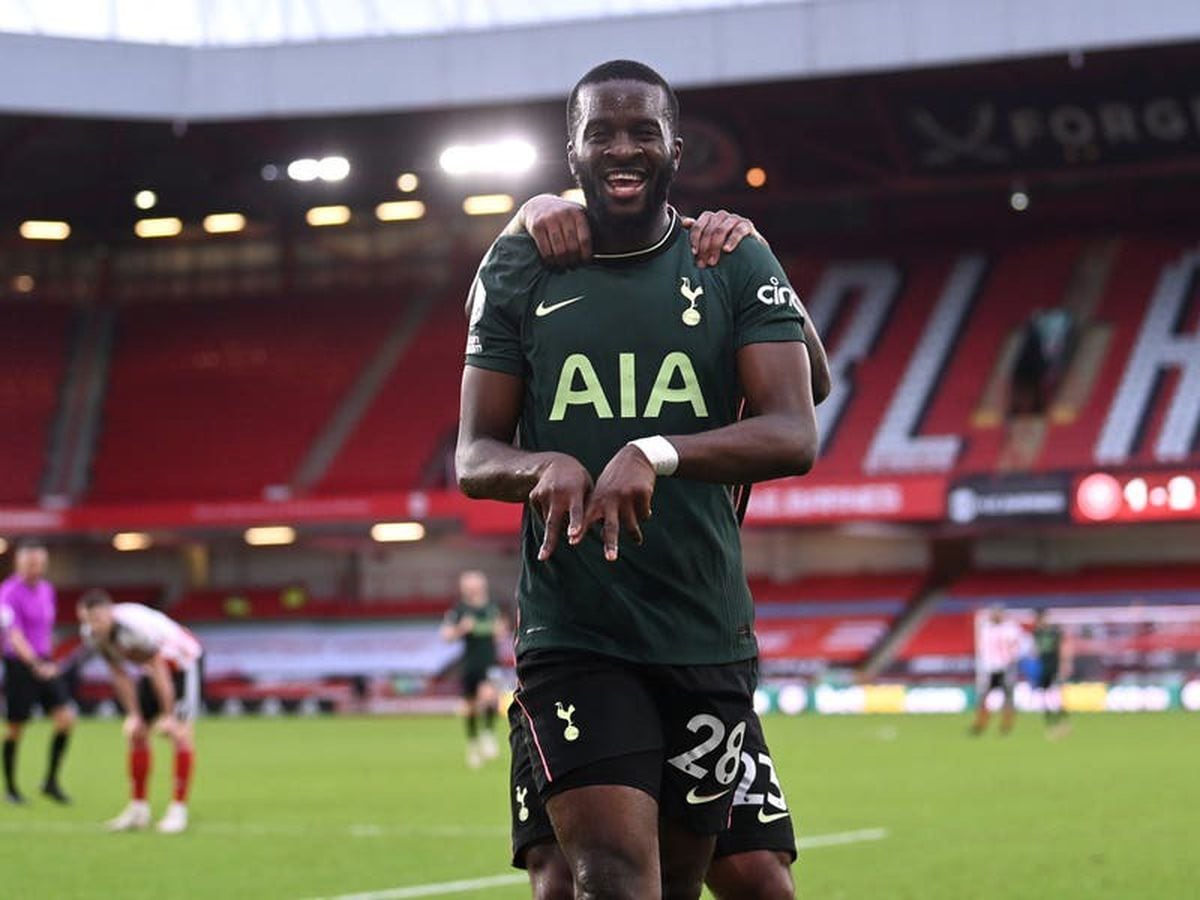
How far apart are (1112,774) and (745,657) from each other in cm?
1610

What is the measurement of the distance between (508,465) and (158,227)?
45547 millimetres

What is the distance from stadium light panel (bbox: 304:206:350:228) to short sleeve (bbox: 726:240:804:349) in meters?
42.5

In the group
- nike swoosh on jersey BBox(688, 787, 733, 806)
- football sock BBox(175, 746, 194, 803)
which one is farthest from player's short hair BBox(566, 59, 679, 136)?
football sock BBox(175, 746, 194, 803)

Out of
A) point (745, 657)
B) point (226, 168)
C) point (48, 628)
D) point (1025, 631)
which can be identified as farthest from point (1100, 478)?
point (745, 657)

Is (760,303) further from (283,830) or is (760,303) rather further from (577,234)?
(283,830)

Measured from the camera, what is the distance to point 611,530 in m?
4.41

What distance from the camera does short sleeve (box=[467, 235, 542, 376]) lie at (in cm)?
499

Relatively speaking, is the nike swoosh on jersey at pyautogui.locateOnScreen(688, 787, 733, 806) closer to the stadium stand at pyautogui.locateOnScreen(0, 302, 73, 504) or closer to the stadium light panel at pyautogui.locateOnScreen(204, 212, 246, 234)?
the stadium stand at pyautogui.locateOnScreen(0, 302, 73, 504)

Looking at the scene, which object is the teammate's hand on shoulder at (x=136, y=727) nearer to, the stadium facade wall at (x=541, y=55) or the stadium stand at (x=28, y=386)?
the stadium facade wall at (x=541, y=55)

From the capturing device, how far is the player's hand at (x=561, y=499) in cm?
443

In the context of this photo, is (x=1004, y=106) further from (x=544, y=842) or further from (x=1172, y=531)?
(x=544, y=842)

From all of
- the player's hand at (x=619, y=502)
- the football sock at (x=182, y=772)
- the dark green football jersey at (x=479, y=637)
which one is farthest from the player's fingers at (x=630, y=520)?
the dark green football jersey at (x=479, y=637)

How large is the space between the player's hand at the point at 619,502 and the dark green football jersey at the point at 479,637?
21.5 metres

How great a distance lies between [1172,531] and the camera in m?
42.7
